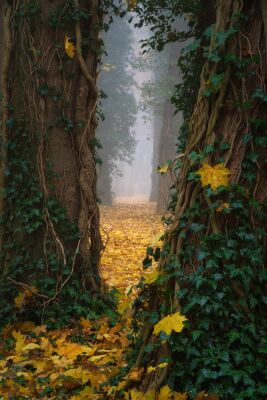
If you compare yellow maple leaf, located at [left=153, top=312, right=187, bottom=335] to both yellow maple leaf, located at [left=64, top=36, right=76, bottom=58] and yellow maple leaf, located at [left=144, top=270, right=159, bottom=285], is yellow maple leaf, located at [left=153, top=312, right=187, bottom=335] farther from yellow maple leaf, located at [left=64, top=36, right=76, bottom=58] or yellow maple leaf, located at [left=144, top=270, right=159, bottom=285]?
yellow maple leaf, located at [left=64, top=36, right=76, bottom=58]

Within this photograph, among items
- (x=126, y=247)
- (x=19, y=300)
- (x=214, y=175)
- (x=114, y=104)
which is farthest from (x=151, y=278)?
(x=114, y=104)

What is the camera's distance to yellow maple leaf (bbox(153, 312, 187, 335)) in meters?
2.91

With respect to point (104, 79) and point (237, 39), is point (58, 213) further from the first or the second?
point (104, 79)

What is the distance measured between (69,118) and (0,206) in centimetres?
127

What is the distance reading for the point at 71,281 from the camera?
15.9 ft

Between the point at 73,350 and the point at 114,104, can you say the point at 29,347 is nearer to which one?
the point at 73,350

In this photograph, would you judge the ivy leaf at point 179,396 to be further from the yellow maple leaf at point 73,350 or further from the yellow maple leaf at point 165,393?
the yellow maple leaf at point 73,350

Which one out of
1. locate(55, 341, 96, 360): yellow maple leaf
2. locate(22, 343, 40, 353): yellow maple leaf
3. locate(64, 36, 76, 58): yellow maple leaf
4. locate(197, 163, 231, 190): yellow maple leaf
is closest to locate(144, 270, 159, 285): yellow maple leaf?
locate(197, 163, 231, 190): yellow maple leaf

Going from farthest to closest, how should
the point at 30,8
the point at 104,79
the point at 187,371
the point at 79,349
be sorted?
1. the point at 104,79
2. the point at 30,8
3. the point at 79,349
4. the point at 187,371

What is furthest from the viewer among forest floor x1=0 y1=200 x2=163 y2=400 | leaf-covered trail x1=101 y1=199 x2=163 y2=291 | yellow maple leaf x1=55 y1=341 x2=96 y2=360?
leaf-covered trail x1=101 y1=199 x2=163 y2=291

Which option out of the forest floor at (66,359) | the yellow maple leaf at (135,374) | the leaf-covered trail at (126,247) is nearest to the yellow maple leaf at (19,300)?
the forest floor at (66,359)

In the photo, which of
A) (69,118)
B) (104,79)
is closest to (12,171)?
(69,118)

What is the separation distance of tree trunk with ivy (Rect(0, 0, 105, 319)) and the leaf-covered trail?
0.61 metres

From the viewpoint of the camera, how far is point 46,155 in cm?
483
